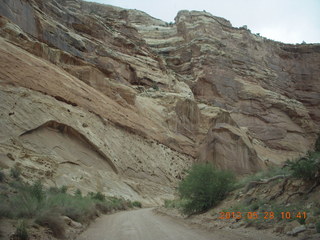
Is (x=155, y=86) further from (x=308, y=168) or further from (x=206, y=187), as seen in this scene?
(x=308, y=168)

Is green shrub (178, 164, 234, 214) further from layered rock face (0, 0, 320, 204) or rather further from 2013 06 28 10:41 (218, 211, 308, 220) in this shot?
layered rock face (0, 0, 320, 204)

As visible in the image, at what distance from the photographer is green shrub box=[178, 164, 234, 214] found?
39.9 feet

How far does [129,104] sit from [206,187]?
831 inches

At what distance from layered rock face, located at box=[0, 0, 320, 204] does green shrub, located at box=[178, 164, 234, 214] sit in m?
8.23

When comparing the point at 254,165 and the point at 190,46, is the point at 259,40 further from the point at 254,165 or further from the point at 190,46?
the point at 254,165

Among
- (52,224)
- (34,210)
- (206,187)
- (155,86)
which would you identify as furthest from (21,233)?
(155,86)

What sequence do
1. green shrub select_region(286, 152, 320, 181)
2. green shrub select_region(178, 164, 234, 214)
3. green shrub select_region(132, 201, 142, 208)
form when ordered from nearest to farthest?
1. green shrub select_region(286, 152, 320, 181)
2. green shrub select_region(178, 164, 234, 214)
3. green shrub select_region(132, 201, 142, 208)

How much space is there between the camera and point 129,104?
3222cm

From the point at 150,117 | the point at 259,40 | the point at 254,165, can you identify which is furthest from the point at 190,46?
the point at 254,165

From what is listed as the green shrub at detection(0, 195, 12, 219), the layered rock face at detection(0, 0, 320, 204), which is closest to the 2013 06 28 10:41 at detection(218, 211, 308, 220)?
the green shrub at detection(0, 195, 12, 219)

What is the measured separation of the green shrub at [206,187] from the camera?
1215 cm

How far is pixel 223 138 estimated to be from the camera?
31438 mm

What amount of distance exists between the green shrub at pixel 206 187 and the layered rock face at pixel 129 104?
8227 mm

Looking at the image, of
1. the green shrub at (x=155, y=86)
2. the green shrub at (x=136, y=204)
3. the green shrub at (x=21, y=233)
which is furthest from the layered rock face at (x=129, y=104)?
the green shrub at (x=21, y=233)
